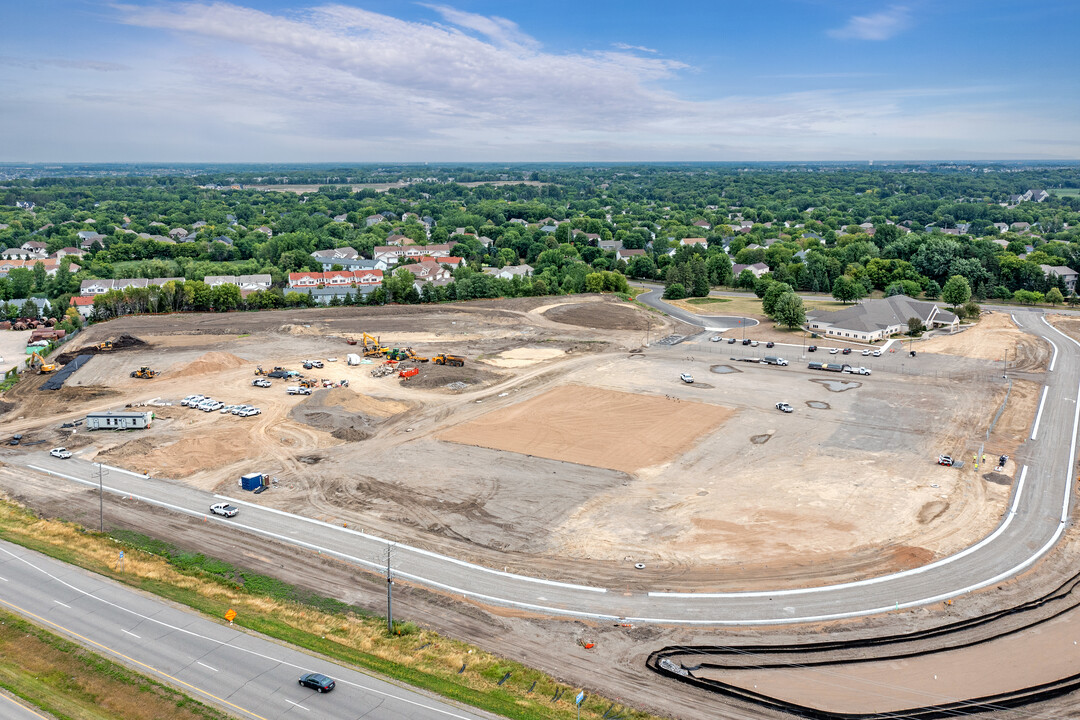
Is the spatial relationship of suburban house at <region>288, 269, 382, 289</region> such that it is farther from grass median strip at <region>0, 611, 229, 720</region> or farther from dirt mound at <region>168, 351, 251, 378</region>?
grass median strip at <region>0, 611, 229, 720</region>

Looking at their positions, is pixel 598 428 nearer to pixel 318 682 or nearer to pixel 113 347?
pixel 318 682

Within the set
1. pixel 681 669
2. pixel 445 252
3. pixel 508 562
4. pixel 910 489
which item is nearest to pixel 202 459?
pixel 508 562

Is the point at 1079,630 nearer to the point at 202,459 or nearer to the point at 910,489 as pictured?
the point at 910,489

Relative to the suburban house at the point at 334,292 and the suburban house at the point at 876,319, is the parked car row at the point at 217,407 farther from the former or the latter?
the suburban house at the point at 876,319

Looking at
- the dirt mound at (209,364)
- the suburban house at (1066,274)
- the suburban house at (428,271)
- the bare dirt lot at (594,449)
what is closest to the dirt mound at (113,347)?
the bare dirt lot at (594,449)

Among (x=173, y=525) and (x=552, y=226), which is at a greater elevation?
(x=552, y=226)

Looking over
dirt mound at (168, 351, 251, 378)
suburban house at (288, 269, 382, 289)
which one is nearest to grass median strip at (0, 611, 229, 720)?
dirt mound at (168, 351, 251, 378)

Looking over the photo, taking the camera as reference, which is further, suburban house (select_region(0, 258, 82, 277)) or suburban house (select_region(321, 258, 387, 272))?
suburban house (select_region(321, 258, 387, 272))
